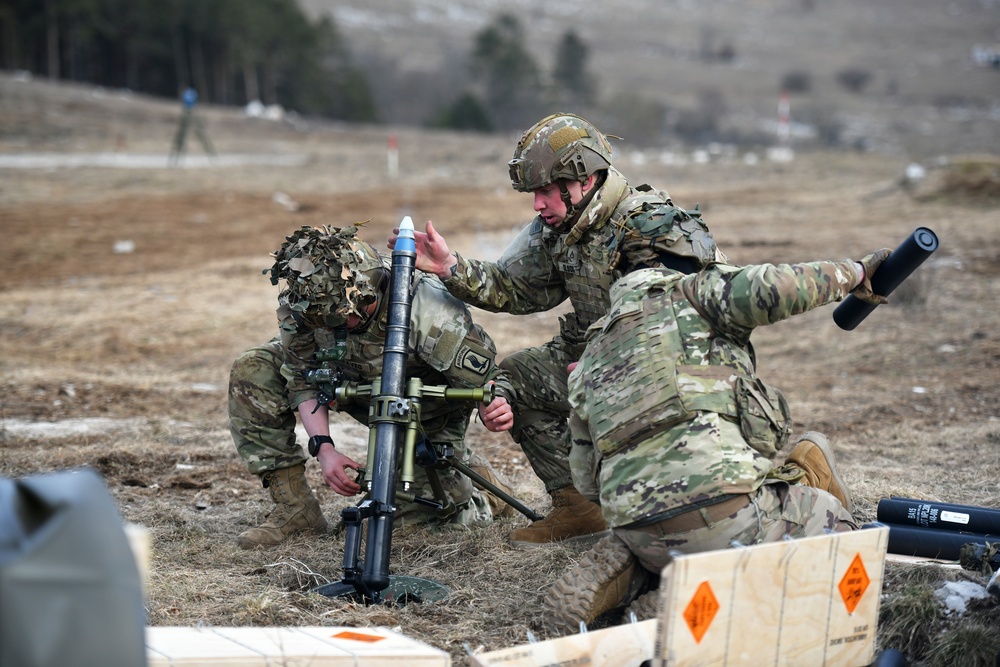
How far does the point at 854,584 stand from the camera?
3623 mm

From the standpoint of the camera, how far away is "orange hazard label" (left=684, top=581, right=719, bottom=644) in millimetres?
3211

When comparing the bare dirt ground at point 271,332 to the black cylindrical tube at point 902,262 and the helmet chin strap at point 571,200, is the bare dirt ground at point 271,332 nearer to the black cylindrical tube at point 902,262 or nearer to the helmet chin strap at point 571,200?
the black cylindrical tube at point 902,262

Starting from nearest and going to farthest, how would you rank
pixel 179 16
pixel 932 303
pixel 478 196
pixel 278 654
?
pixel 278 654 < pixel 932 303 < pixel 478 196 < pixel 179 16

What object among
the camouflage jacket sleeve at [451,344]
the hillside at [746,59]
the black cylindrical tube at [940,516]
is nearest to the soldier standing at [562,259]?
the camouflage jacket sleeve at [451,344]

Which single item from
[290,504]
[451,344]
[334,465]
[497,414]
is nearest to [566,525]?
[497,414]

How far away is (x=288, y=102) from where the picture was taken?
57000 mm

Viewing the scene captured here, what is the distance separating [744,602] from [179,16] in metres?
53.3

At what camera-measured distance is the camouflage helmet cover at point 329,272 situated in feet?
15.9

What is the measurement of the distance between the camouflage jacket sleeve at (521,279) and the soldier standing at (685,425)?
118cm

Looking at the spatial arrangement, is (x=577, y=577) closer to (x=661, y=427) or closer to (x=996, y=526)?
(x=661, y=427)

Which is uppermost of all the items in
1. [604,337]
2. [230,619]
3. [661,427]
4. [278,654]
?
[604,337]

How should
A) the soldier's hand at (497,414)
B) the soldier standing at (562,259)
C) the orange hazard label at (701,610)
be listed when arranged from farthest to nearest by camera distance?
the soldier's hand at (497,414) < the soldier standing at (562,259) < the orange hazard label at (701,610)

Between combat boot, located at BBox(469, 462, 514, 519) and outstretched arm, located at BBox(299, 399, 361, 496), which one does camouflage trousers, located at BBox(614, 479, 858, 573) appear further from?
combat boot, located at BBox(469, 462, 514, 519)

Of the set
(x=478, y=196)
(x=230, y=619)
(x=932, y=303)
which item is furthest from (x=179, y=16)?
(x=230, y=619)
